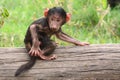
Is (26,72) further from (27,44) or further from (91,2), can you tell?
(91,2)

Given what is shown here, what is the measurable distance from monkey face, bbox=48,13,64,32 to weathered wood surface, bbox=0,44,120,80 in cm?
30

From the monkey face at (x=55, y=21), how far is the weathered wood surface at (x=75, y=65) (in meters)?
0.30

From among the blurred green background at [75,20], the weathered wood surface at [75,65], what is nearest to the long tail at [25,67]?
the weathered wood surface at [75,65]

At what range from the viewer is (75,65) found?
4.47m

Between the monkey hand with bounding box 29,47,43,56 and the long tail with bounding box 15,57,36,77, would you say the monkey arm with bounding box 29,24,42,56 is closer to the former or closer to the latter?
the monkey hand with bounding box 29,47,43,56

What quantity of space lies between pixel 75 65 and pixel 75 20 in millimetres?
3482

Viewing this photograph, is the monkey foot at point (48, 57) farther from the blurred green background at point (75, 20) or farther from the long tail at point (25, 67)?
the blurred green background at point (75, 20)

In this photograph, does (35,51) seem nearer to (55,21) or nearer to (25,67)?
(25,67)

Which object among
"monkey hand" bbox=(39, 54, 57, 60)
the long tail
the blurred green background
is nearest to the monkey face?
"monkey hand" bbox=(39, 54, 57, 60)

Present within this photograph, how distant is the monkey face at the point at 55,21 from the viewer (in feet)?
15.8

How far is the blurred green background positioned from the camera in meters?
7.20

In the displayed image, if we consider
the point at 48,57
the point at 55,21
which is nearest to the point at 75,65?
the point at 48,57

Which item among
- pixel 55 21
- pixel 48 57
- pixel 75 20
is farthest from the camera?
pixel 75 20

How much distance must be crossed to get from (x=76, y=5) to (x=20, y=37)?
1.65m
